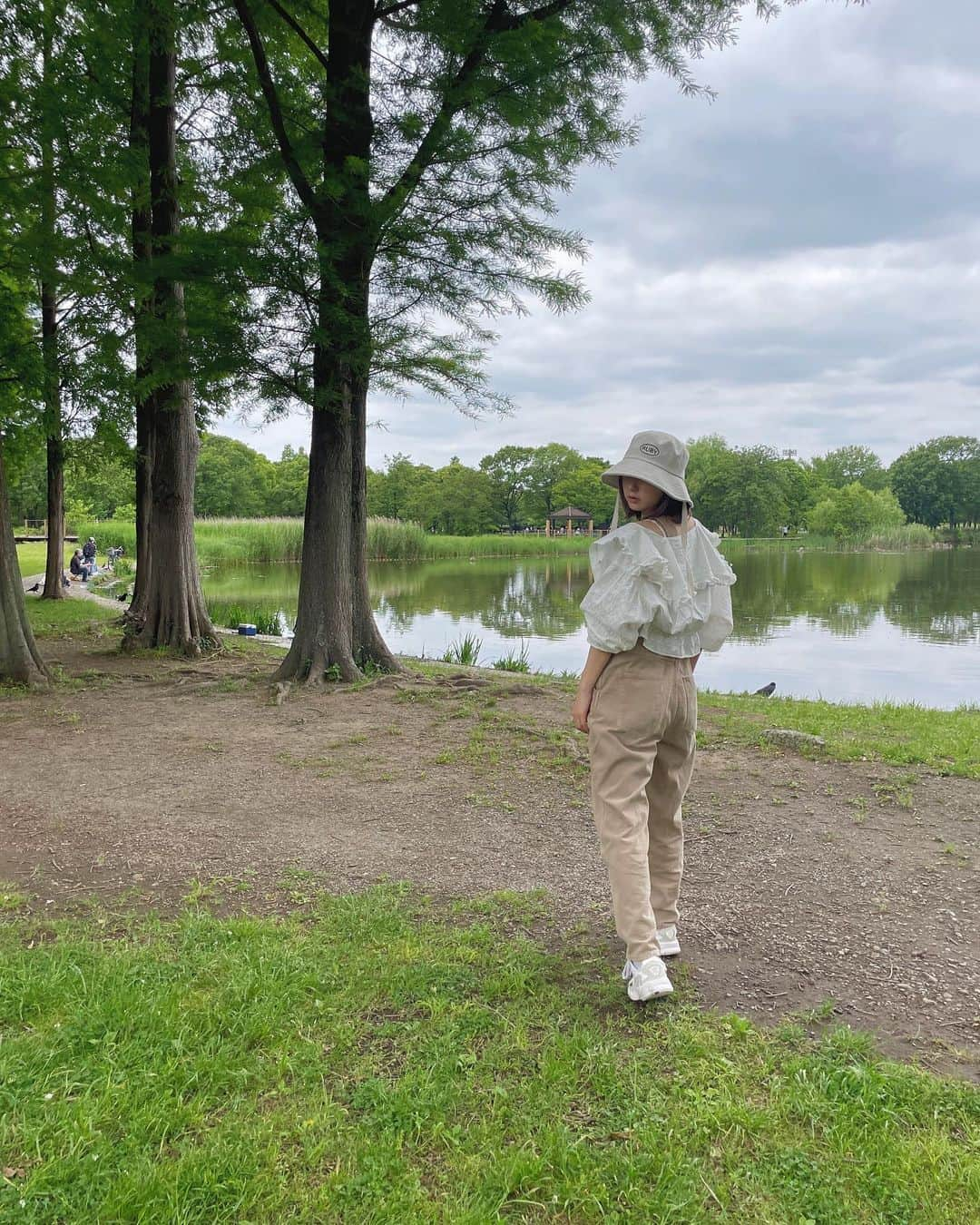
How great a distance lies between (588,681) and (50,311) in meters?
15.9

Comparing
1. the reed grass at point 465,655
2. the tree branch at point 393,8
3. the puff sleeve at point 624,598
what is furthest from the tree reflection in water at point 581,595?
the puff sleeve at point 624,598

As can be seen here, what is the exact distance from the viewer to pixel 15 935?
3.03 m

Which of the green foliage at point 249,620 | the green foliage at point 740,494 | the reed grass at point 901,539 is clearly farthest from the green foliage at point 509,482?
the green foliage at point 249,620

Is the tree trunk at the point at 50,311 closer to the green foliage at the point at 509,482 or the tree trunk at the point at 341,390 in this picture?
the tree trunk at the point at 341,390

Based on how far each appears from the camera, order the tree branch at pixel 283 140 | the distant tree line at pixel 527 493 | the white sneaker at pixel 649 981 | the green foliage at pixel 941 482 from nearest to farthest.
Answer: the white sneaker at pixel 649 981
the tree branch at pixel 283 140
the distant tree line at pixel 527 493
the green foliage at pixel 941 482

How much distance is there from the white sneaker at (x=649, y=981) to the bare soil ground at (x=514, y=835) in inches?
10.3

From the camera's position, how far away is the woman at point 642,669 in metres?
2.62

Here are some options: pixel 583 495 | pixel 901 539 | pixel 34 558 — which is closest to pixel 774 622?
pixel 34 558

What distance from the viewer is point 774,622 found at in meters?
17.9

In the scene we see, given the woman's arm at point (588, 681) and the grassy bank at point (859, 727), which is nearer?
the woman's arm at point (588, 681)

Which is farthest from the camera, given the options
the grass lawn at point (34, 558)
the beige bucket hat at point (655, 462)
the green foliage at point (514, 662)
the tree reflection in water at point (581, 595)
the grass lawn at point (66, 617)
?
the grass lawn at point (34, 558)

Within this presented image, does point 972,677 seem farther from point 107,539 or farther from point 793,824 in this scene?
point 107,539

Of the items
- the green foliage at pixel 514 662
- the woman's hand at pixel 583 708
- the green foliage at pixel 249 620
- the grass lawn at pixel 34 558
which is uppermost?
the woman's hand at pixel 583 708

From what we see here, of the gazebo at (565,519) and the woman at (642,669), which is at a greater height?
the gazebo at (565,519)
